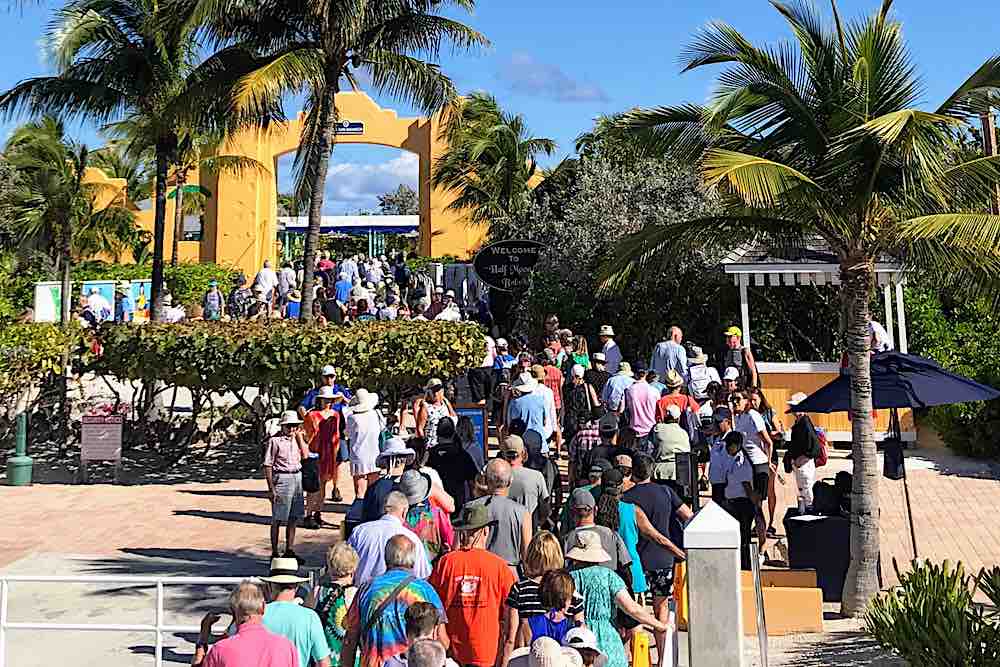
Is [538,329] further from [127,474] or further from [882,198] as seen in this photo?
[882,198]

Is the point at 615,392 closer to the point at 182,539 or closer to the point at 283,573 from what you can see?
the point at 182,539

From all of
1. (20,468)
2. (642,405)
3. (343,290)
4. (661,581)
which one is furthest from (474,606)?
(343,290)

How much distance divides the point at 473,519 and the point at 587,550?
70 centimetres

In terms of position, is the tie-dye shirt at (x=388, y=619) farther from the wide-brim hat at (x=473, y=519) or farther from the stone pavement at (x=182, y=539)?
the stone pavement at (x=182, y=539)

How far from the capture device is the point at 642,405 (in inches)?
484

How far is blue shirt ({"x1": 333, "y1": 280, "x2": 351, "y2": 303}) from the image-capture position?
23.9m

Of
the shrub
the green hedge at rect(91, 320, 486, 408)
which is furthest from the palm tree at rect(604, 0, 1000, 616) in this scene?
the green hedge at rect(91, 320, 486, 408)

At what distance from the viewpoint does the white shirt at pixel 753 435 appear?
1038 cm

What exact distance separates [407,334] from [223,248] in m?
28.5

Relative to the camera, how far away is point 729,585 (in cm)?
571

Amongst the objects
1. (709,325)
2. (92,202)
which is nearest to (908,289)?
(709,325)

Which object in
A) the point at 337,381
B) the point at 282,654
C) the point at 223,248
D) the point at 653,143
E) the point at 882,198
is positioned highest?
the point at 223,248

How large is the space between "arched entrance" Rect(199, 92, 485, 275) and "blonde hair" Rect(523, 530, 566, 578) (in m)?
36.7

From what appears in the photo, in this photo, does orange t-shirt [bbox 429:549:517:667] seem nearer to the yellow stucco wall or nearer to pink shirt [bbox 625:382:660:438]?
pink shirt [bbox 625:382:660:438]
